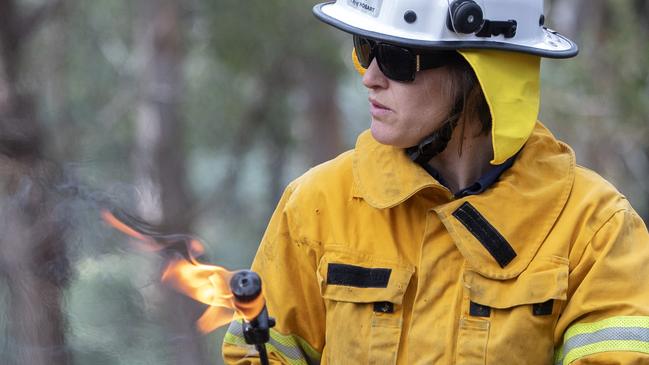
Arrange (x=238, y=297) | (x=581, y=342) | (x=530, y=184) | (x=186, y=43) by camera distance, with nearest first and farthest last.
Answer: (x=238, y=297) < (x=581, y=342) < (x=530, y=184) < (x=186, y=43)

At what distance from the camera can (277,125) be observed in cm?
1423

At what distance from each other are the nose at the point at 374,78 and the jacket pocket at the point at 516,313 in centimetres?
55

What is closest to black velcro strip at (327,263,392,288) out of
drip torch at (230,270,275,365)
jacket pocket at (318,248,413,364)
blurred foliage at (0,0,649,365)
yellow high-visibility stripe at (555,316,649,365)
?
jacket pocket at (318,248,413,364)

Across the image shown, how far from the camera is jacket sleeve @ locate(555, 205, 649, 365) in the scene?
254 centimetres

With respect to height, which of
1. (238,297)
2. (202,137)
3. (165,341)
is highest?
(238,297)

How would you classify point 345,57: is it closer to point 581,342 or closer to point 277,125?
point 277,125

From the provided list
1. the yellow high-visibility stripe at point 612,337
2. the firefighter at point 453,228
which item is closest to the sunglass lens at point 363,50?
the firefighter at point 453,228

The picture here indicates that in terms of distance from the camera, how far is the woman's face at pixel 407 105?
2711 mm

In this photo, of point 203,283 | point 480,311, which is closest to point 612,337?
point 480,311

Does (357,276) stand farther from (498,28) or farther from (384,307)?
(498,28)

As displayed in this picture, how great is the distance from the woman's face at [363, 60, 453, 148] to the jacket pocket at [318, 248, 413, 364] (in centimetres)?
33

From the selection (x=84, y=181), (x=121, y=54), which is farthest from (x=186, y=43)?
(x=84, y=181)

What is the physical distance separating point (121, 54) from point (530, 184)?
1177cm

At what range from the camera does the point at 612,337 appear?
8.35 feet
